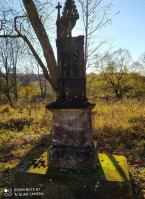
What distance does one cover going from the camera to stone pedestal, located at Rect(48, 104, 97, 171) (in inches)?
86.6

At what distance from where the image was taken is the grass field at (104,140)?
317 cm

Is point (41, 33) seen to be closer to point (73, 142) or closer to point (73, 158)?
point (73, 142)

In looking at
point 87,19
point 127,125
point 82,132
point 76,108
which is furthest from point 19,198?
point 87,19

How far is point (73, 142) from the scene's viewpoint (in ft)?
7.61

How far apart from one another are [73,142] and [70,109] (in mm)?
606

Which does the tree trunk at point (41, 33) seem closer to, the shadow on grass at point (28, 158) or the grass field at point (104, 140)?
the shadow on grass at point (28, 158)

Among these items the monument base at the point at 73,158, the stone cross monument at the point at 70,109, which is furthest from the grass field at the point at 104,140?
the stone cross monument at the point at 70,109

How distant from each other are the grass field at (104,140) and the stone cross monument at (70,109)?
3.95 ft

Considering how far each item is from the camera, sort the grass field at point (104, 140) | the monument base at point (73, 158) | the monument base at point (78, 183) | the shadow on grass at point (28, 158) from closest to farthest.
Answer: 1. the monument base at point (78, 183)
2. the monument base at point (73, 158)
3. the shadow on grass at point (28, 158)
4. the grass field at point (104, 140)

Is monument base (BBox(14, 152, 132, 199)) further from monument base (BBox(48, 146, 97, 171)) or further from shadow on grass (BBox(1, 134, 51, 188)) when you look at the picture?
→ shadow on grass (BBox(1, 134, 51, 188))

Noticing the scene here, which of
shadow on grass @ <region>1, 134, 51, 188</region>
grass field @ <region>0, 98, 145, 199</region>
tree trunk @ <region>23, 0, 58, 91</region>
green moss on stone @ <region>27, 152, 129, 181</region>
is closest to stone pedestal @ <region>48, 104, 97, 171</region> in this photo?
green moss on stone @ <region>27, 152, 129, 181</region>

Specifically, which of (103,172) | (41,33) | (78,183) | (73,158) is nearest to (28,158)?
(73,158)

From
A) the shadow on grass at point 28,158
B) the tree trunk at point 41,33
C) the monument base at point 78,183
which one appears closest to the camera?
the monument base at point 78,183

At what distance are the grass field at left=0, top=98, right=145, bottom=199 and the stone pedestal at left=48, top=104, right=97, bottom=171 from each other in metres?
1.09
